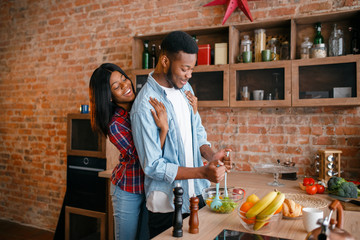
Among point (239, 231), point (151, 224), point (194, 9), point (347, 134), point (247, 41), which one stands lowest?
point (151, 224)

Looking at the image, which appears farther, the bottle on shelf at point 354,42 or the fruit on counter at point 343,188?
the bottle on shelf at point 354,42

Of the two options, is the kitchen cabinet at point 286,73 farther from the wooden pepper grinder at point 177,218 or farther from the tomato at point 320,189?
the wooden pepper grinder at point 177,218

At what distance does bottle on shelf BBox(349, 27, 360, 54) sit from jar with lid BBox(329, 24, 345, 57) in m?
0.07

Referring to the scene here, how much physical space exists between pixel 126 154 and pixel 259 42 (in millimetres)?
1650

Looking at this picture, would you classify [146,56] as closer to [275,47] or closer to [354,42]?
[275,47]

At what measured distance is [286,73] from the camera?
8.29 feet

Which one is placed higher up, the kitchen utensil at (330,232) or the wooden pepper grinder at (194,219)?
the kitchen utensil at (330,232)

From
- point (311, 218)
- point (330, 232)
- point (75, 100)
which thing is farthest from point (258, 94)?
point (75, 100)

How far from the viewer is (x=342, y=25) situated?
2.61 meters

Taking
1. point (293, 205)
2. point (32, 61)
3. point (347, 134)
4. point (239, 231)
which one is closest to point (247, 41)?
point (347, 134)

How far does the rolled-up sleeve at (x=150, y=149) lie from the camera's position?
4.95ft

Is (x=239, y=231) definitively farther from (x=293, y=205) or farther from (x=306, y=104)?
(x=306, y=104)

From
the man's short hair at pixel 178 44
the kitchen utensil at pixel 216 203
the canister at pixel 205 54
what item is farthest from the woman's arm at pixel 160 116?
the canister at pixel 205 54

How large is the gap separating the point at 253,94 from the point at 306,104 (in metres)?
0.43
